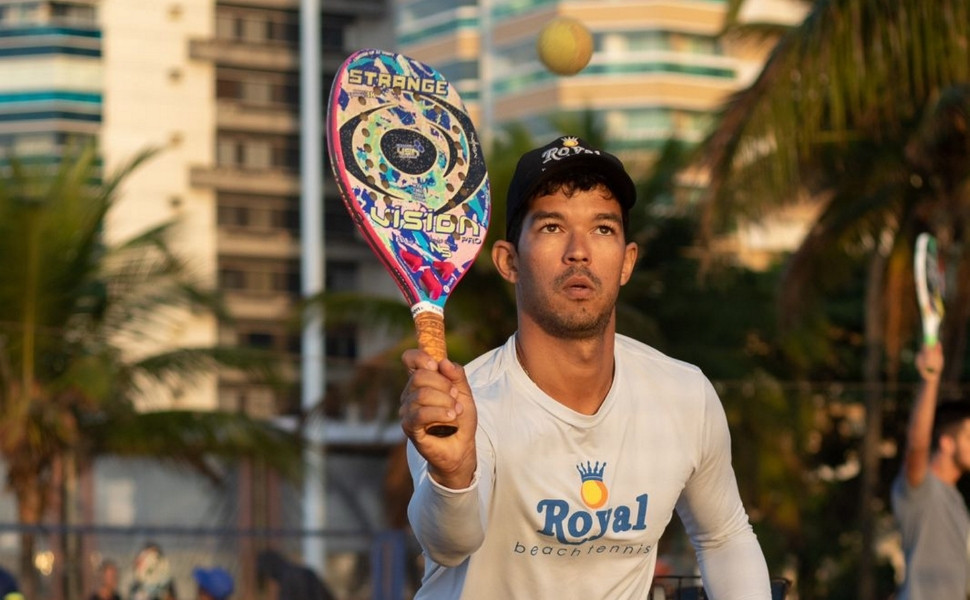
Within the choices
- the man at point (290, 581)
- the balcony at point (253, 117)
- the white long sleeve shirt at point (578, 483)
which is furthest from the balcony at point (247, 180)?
the white long sleeve shirt at point (578, 483)

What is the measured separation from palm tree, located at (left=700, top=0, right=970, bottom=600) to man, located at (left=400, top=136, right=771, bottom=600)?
1101 centimetres

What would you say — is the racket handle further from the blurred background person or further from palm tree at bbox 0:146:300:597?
palm tree at bbox 0:146:300:597

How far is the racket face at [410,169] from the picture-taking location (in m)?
3.86

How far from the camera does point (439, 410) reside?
10.9 feet

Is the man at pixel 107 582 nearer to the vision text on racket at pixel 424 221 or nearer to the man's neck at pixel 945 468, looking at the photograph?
the man's neck at pixel 945 468

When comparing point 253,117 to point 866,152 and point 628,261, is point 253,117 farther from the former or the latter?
point 628,261

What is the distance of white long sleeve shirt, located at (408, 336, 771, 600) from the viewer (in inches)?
159

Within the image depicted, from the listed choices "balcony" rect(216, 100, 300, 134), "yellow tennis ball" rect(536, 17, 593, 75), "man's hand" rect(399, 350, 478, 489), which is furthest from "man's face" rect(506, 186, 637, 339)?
"balcony" rect(216, 100, 300, 134)

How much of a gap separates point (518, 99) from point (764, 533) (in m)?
36.2

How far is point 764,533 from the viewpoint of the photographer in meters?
30.2

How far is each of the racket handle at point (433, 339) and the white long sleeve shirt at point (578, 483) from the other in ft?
1.15

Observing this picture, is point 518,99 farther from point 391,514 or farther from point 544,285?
point 544,285

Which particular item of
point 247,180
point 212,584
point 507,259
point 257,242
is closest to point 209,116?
point 247,180

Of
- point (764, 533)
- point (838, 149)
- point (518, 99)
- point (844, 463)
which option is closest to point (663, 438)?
point (838, 149)
